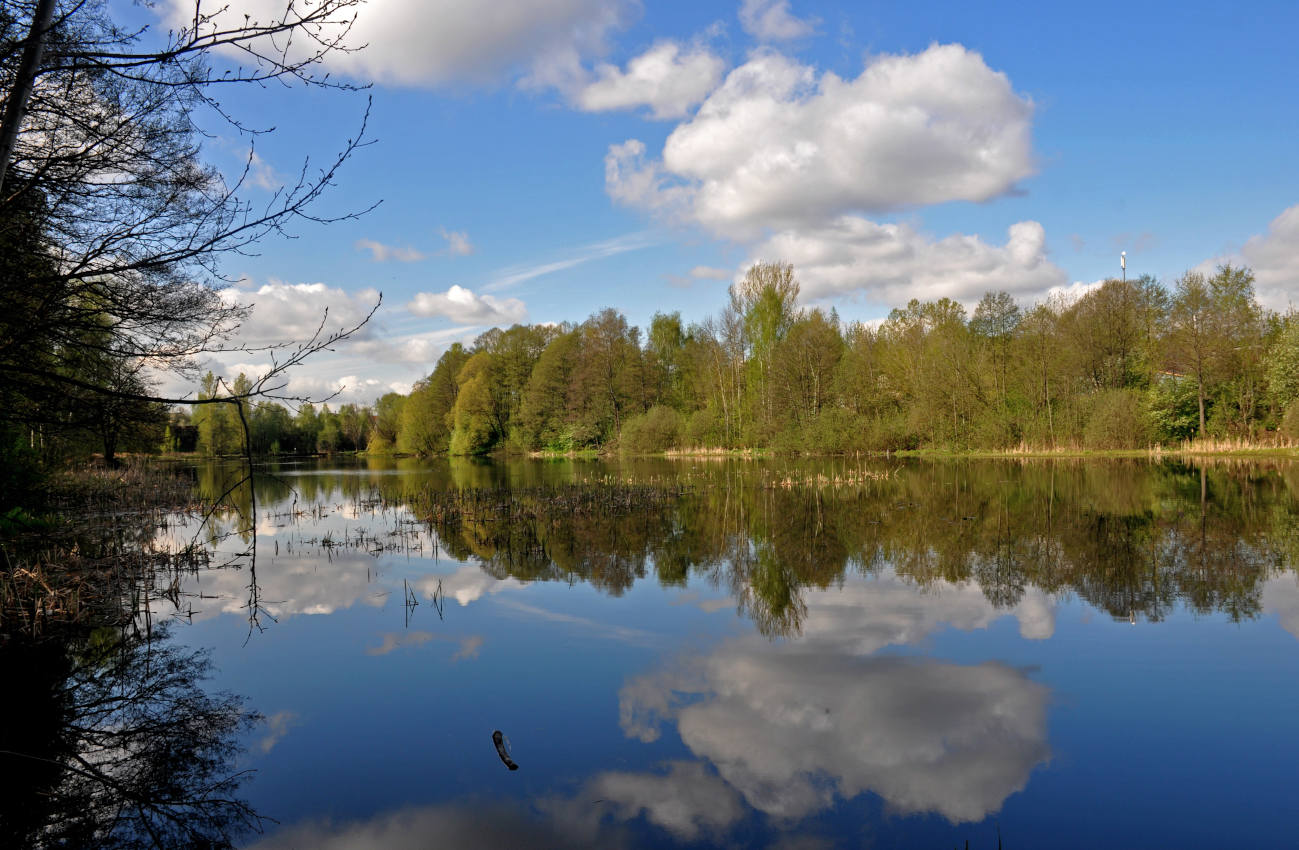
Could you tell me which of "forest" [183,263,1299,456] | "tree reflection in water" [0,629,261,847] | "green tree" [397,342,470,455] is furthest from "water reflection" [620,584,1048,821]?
"green tree" [397,342,470,455]

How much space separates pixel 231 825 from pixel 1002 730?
5487 millimetres

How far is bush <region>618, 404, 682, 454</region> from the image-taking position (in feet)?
169

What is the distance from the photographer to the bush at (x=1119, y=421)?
36375mm

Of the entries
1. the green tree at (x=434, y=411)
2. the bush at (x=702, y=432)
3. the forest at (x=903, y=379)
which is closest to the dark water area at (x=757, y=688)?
the forest at (x=903, y=379)

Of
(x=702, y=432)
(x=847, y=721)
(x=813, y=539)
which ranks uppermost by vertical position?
(x=702, y=432)

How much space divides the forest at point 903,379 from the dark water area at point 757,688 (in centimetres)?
1891

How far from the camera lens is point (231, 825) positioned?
4492 mm

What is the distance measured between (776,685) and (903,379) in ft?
139

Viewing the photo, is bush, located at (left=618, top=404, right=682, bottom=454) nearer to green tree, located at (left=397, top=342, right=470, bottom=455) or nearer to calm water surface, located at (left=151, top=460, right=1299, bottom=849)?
green tree, located at (left=397, top=342, right=470, bottom=455)

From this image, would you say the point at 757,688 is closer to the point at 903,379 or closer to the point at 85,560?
the point at 85,560

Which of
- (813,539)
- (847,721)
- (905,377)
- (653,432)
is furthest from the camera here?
(653,432)

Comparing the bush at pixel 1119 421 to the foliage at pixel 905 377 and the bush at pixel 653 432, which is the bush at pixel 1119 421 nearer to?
the foliage at pixel 905 377

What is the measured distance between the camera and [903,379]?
1799 inches

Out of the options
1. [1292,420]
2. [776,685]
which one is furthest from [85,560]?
[1292,420]
